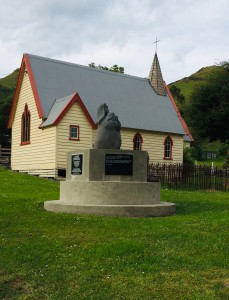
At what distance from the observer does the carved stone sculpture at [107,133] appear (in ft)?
45.8

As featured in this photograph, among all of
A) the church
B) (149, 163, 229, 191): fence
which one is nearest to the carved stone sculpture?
(149, 163, 229, 191): fence

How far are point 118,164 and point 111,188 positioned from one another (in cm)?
86

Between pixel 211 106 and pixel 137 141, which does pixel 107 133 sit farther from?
pixel 211 106

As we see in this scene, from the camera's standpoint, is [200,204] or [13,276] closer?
[13,276]

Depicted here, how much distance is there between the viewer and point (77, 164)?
13.8 meters

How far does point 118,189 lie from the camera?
12750 millimetres

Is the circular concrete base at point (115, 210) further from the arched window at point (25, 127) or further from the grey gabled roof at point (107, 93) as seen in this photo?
the arched window at point (25, 127)

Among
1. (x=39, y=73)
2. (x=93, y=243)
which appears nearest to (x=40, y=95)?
(x=39, y=73)

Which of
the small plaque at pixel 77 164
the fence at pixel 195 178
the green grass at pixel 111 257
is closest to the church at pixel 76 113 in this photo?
the fence at pixel 195 178

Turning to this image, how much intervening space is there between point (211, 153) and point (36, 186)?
199 ft

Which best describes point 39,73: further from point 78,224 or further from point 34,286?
point 34,286

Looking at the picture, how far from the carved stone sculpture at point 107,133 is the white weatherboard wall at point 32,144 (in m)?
15.0

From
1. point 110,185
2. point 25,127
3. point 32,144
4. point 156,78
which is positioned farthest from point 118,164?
point 156,78

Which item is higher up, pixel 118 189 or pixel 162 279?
pixel 118 189
